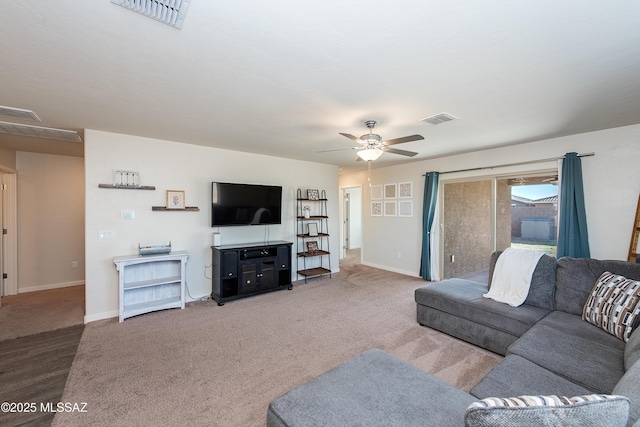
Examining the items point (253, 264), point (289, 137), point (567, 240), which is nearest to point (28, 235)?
point (253, 264)

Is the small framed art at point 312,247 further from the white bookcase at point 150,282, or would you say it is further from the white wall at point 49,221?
the white wall at point 49,221

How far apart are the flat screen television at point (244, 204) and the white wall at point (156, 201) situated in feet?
0.82

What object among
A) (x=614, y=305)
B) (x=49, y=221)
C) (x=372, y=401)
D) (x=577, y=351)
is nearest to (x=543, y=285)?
(x=614, y=305)

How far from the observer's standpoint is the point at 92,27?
157cm

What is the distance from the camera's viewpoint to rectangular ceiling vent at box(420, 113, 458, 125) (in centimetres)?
296

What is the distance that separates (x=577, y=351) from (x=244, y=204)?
4304mm

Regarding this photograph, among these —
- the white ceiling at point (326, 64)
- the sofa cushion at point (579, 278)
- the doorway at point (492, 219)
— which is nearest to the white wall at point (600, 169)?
the doorway at point (492, 219)

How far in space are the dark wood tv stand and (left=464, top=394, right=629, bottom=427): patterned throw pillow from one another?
12.9ft

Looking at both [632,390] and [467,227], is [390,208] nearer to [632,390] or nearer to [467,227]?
[467,227]

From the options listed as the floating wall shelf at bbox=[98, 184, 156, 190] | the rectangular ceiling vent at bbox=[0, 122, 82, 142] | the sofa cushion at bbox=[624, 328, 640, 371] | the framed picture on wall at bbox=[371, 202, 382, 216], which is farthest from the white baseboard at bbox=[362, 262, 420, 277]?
the rectangular ceiling vent at bbox=[0, 122, 82, 142]

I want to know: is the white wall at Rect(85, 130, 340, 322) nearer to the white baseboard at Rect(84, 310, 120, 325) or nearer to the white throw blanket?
the white baseboard at Rect(84, 310, 120, 325)

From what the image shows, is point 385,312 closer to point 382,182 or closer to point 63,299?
point 382,182

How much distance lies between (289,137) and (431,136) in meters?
1.98

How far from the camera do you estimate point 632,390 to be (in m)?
1.04
